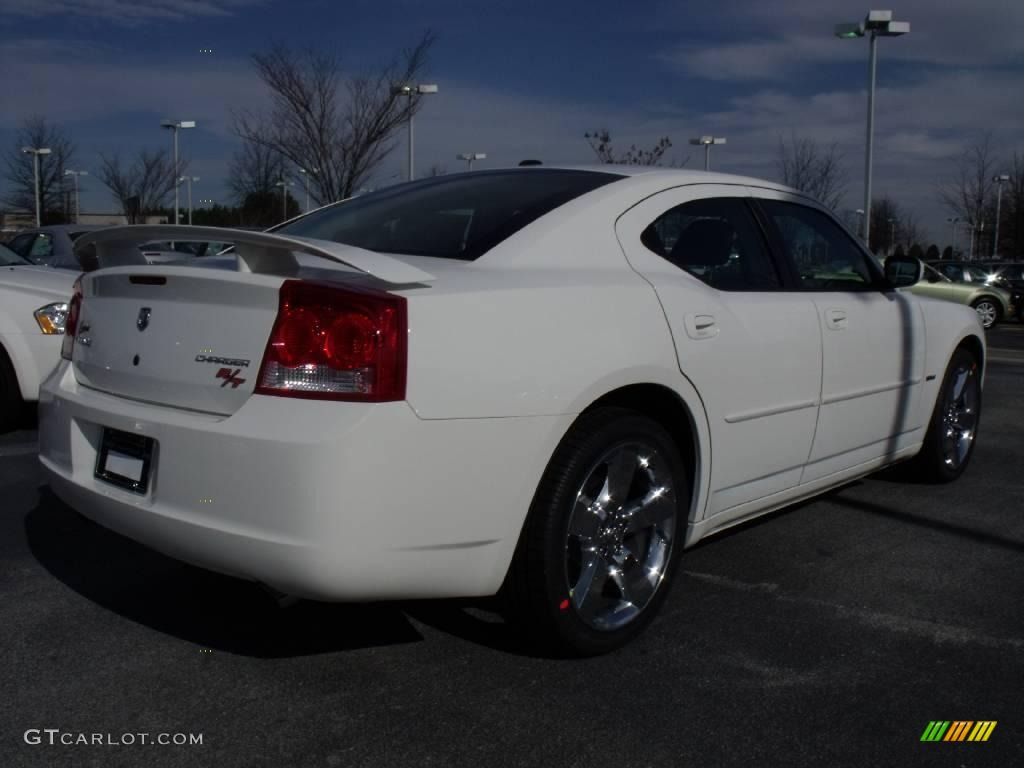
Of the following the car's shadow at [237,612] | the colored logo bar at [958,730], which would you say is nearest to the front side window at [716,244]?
the car's shadow at [237,612]

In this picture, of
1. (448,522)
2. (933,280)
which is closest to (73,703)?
(448,522)

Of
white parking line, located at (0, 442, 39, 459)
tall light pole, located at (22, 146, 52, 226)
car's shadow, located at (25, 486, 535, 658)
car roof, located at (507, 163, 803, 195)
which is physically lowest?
car's shadow, located at (25, 486, 535, 658)

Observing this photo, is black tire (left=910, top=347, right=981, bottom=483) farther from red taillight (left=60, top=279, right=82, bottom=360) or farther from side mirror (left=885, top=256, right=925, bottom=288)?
red taillight (left=60, top=279, right=82, bottom=360)

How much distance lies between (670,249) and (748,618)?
1255 mm

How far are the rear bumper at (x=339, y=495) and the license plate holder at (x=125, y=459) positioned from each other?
0.03 meters

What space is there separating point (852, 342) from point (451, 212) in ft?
5.71

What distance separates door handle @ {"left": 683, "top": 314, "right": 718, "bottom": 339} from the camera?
3180 mm

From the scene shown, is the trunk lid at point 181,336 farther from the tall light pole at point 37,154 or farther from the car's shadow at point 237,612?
the tall light pole at point 37,154

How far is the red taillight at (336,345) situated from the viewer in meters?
2.41

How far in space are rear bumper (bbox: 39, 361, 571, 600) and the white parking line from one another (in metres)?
3.44

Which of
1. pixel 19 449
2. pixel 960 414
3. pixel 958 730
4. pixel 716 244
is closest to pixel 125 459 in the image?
pixel 716 244

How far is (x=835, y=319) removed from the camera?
12.9 ft

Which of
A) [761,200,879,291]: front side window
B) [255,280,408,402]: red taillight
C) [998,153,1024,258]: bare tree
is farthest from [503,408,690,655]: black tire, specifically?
[998,153,1024,258]: bare tree

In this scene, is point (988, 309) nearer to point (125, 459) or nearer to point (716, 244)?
point (716, 244)
